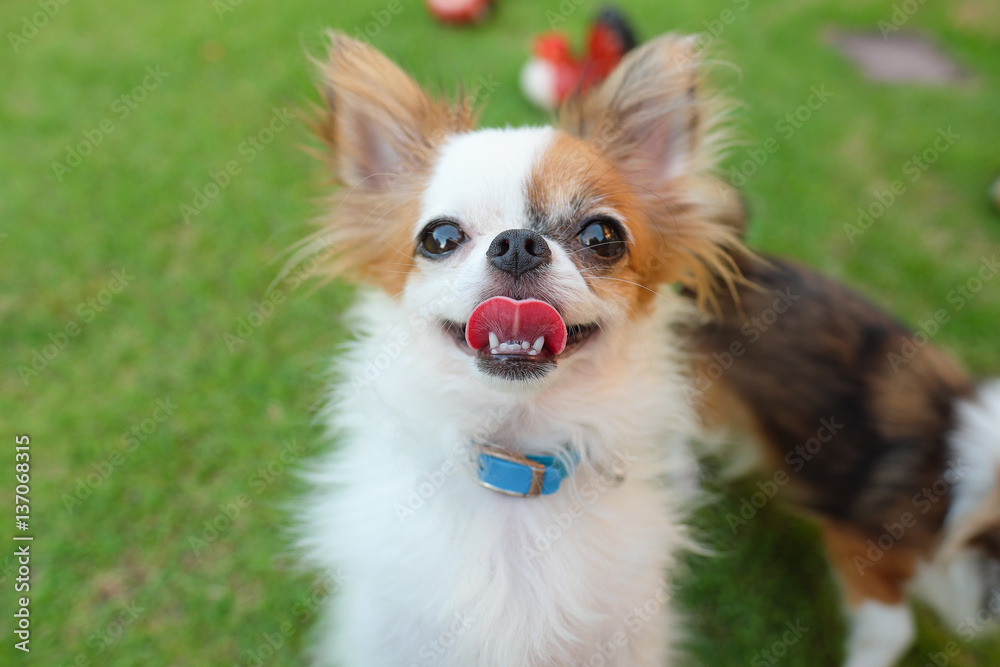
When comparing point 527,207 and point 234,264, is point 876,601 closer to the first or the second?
point 527,207

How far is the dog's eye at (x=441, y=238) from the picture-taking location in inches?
73.1

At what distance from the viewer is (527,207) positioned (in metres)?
1.81

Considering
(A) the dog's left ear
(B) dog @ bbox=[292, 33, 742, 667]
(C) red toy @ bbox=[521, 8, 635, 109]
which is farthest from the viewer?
(C) red toy @ bbox=[521, 8, 635, 109]

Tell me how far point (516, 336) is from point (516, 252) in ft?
0.75

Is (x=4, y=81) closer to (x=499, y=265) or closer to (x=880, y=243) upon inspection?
(x=499, y=265)

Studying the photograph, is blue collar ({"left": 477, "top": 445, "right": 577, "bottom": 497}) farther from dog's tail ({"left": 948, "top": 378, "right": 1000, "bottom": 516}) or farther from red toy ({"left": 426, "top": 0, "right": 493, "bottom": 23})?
red toy ({"left": 426, "top": 0, "right": 493, "bottom": 23})

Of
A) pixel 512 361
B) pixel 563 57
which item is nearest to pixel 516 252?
pixel 512 361

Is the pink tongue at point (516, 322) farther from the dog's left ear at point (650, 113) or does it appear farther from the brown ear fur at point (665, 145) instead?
the dog's left ear at point (650, 113)

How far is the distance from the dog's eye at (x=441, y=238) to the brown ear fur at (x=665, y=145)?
0.66 m

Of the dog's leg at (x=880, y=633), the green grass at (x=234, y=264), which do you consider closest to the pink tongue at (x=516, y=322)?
the green grass at (x=234, y=264)

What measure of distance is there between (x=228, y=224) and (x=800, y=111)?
485 cm

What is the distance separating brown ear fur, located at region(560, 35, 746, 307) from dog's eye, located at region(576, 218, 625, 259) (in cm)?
23

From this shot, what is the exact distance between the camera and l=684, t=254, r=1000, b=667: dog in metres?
2.37

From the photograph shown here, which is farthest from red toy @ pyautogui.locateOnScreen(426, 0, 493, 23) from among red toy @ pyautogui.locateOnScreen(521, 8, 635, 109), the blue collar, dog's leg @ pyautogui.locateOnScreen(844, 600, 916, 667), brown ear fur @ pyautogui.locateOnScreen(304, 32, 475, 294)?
dog's leg @ pyautogui.locateOnScreen(844, 600, 916, 667)
